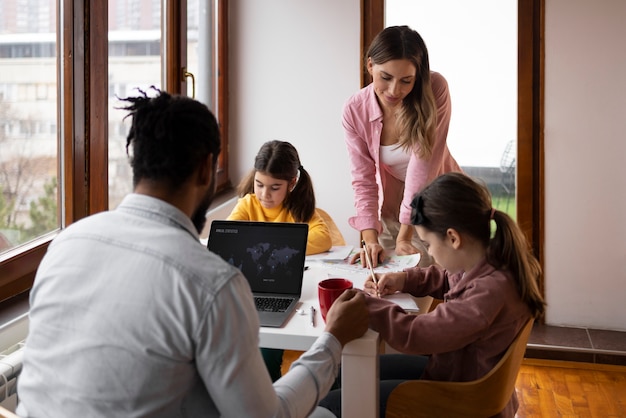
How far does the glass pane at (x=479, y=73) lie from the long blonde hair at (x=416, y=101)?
3.66ft

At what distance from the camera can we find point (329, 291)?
5.65ft

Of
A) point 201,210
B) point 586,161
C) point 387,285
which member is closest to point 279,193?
point 387,285

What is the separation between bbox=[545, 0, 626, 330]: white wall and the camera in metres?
3.41

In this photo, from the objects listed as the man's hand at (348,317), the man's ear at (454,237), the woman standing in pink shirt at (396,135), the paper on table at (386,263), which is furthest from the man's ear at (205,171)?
the woman standing in pink shirt at (396,135)

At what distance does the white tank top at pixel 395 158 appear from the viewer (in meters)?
2.66

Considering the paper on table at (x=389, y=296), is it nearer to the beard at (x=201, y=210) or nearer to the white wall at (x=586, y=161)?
the beard at (x=201, y=210)

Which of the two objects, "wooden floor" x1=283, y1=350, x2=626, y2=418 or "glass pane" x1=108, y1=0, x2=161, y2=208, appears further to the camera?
"wooden floor" x1=283, y1=350, x2=626, y2=418

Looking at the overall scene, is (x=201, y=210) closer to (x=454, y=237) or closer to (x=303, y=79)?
(x=454, y=237)

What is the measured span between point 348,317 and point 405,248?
3.04 ft

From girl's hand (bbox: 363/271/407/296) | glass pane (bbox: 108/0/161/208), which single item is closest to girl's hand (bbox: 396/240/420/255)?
girl's hand (bbox: 363/271/407/296)

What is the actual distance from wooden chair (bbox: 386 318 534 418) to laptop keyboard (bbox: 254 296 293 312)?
352 mm

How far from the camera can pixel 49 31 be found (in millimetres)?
2396

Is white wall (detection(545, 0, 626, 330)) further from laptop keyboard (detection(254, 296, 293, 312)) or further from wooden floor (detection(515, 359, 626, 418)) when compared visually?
laptop keyboard (detection(254, 296, 293, 312))

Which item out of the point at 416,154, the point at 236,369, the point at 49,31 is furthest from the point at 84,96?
the point at 236,369
